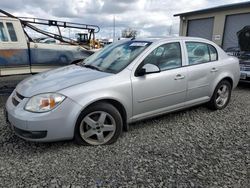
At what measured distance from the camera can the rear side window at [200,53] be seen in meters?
3.79

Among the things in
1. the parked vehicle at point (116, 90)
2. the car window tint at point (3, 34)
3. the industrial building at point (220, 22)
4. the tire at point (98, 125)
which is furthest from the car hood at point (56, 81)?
the industrial building at point (220, 22)

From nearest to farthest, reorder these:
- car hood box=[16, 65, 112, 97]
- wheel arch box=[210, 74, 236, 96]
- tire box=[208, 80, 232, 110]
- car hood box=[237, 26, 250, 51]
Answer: car hood box=[16, 65, 112, 97], wheel arch box=[210, 74, 236, 96], tire box=[208, 80, 232, 110], car hood box=[237, 26, 250, 51]

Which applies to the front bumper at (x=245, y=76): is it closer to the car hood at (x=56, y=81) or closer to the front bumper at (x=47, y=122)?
the car hood at (x=56, y=81)

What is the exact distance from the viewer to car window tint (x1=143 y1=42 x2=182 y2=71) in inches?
131

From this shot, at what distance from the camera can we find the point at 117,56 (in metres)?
3.49

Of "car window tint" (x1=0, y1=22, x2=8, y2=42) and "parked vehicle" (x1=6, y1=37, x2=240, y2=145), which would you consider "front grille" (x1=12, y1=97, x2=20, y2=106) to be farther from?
"car window tint" (x1=0, y1=22, x2=8, y2=42)

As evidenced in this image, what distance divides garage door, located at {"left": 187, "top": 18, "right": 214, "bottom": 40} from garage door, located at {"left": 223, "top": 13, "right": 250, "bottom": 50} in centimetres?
113

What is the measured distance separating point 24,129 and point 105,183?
117 cm

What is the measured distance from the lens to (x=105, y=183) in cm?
228

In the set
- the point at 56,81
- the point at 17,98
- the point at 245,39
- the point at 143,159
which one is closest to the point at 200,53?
the point at 143,159

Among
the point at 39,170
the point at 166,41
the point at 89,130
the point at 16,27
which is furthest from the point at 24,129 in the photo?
the point at 16,27

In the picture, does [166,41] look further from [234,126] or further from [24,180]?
[24,180]

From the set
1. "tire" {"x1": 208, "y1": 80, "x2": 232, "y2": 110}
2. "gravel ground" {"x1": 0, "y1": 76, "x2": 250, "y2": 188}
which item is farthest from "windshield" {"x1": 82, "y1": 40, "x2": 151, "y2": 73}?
"tire" {"x1": 208, "y1": 80, "x2": 232, "y2": 110}

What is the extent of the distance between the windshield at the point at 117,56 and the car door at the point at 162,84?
21 centimetres
